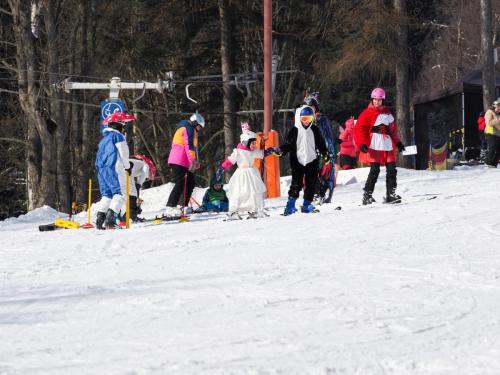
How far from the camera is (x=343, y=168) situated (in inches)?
786

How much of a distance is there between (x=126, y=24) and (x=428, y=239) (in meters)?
22.7

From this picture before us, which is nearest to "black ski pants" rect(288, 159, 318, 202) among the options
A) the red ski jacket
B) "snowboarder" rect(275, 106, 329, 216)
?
"snowboarder" rect(275, 106, 329, 216)

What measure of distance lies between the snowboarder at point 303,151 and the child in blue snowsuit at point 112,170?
1947mm

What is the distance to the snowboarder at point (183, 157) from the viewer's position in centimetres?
1351

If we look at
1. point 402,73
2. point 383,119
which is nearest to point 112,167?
point 383,119

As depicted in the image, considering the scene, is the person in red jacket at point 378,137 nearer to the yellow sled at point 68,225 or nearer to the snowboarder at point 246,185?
the snowboarder at point 246,185

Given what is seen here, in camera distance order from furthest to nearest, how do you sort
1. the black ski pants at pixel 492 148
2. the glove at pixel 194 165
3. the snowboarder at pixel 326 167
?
the black ski pants at pixel 492 148
the snowboarder at pixel 326 167
the glove at pixel 194 165

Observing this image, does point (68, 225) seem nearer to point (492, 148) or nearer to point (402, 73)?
point (492, 148)

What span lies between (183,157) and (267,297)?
7315 mm

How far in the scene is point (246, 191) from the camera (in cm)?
1255

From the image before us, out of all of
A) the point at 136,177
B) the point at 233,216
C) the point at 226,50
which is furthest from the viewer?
the point at 226,50

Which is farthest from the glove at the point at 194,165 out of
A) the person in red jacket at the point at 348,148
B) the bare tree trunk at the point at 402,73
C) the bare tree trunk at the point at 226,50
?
the bare tree trunk at the point at 402,73

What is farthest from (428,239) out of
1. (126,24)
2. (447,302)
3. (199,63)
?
(126,24)

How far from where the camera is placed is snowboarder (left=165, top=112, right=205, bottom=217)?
1351 centimetres
